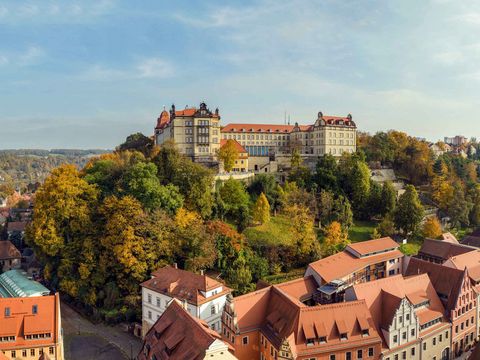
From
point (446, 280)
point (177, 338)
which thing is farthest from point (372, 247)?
point (177, 338)

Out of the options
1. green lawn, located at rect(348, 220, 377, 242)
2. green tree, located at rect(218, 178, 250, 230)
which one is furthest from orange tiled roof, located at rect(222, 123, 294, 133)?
green lawn, located at rect(348, 220, 377, 242)

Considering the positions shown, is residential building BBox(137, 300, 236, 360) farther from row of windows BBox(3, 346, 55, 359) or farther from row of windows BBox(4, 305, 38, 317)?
row of windows BBox(4, 305, 38, 317)

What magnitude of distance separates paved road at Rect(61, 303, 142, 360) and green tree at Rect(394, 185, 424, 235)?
40.7m

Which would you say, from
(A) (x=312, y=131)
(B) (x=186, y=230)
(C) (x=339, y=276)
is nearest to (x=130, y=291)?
(B) (x=186, y=230)

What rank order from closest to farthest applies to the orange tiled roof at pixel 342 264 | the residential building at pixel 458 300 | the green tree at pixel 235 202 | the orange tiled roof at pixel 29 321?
1. the orange tiled roof at pixel 29 321
2. the residential building at pixel 458 300
3. the orange tiled roof at pixel 342 264
4. the green tree at pixel 235 202

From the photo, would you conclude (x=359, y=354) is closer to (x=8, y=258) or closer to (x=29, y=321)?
(x=29, y=321)

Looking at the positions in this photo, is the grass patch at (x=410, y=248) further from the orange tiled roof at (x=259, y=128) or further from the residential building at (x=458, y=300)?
the orange tiled roof at (x=259, y=128)

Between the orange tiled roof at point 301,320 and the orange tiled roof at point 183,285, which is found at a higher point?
the orange tiled roof at point 183,285

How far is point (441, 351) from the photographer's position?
3675 cm

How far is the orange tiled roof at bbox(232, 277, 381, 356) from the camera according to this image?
100 feet

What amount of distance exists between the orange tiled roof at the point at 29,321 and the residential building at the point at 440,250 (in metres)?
40.9

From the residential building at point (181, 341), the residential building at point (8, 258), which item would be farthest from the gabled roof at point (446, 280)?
the residential building at point (8, 258)

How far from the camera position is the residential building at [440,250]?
47.2m

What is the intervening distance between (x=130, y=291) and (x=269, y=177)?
27220 mm
